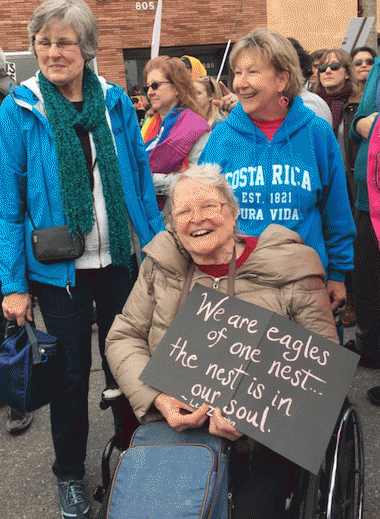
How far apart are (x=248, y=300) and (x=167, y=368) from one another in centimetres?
34

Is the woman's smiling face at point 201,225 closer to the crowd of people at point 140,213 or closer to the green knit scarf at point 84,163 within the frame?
the crowd of people at point 140,213

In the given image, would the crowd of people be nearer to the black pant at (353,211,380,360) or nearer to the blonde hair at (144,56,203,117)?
the black pant at (353,211,380,360)

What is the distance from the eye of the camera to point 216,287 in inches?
71.9

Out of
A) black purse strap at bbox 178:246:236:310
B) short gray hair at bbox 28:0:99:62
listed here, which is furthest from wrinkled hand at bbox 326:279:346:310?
short gray hair at bbox 28:0:99:62

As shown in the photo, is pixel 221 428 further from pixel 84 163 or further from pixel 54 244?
pixel 84 163

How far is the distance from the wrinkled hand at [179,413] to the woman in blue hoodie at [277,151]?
794mm

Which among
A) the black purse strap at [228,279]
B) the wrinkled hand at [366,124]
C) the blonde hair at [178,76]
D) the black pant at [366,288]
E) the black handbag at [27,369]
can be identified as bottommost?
the black pant at [366,288]

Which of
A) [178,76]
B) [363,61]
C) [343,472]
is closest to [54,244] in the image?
[343,472]

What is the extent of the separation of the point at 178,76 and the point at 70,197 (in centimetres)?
172

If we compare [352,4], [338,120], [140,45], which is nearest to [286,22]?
[352,4]

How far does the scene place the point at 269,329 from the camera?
1.63 metres

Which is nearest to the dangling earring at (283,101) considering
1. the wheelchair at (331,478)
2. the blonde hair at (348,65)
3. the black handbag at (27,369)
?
the wheelchair at (331,478)

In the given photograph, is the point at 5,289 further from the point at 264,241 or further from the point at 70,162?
the point at 264,241

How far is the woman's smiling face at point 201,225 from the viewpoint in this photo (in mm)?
1807
